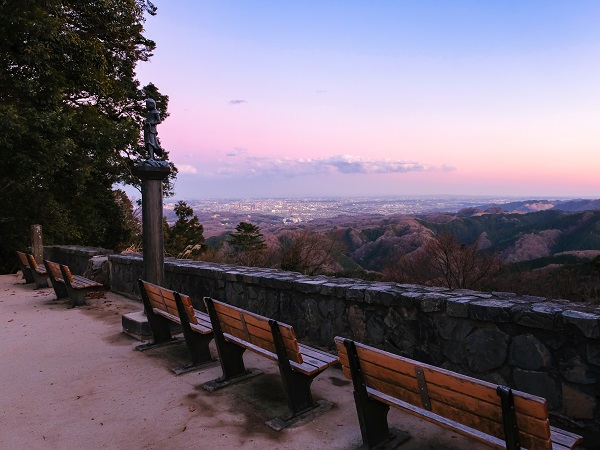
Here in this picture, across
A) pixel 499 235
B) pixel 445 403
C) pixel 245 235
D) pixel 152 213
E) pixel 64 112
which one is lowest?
pixel 499 235

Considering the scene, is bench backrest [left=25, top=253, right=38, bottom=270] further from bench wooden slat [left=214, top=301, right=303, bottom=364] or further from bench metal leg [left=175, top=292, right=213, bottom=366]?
bench wooden slat [left=214, top=301, right=303, bottom=364]

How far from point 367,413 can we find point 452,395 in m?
0.73

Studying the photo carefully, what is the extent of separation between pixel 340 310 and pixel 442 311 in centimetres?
113

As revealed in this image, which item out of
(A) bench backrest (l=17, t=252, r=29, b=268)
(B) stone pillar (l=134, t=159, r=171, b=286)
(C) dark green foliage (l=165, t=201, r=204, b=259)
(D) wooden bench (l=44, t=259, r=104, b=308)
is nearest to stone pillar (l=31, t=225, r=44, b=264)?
(A) bench backrest (l=17, t=252, r=29, b=268)

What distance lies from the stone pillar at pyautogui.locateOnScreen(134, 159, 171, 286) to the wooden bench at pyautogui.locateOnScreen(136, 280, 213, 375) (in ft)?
1.61

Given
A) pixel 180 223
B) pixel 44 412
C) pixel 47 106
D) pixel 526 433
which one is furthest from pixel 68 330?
pixel 180 223

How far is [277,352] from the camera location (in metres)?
3.21

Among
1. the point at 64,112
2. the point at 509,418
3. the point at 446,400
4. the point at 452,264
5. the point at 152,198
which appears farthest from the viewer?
the point at 452,264

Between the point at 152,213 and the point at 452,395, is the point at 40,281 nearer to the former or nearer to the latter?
the point at 152,213

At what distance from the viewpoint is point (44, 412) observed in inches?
137

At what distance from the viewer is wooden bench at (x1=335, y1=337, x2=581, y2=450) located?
6.37 ft

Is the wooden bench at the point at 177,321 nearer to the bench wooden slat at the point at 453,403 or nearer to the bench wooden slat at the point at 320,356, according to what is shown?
the bench wooden slat at the point at 320,356

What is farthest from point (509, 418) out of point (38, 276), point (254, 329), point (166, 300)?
point (38, 276)

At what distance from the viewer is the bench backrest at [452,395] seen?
192cm
